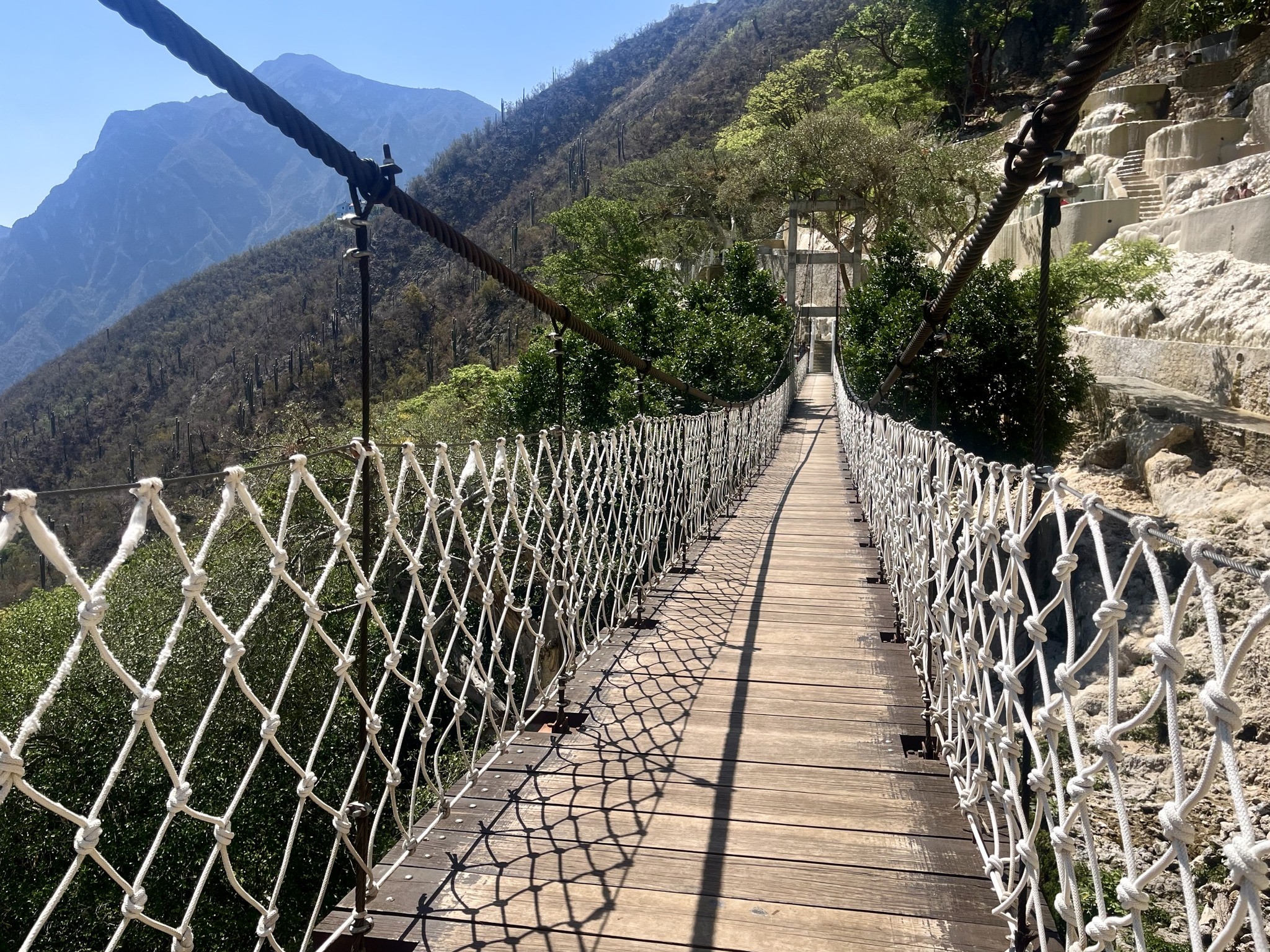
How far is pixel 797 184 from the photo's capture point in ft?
73.2

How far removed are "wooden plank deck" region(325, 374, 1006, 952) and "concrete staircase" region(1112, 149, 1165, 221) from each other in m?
16.0

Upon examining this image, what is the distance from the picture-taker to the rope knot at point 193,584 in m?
1.03

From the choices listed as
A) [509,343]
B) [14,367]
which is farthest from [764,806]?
[14,367]

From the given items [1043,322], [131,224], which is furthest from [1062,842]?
[131,224]

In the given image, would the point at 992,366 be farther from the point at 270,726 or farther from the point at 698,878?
the point at 270,726

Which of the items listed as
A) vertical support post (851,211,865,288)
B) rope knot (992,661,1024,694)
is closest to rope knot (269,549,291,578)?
rope knot (992,661,1024,694)

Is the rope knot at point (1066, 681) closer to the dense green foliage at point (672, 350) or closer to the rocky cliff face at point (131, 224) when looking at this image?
the dense green foliage at point (672, 350)

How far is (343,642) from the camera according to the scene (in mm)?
10062

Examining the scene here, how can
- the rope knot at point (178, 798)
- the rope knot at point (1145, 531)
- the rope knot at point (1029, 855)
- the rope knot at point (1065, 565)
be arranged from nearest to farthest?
the rope knot at point (1145, 531) < the rope knot at point (178, 798) < the rope knot at point (1065, 565) < the rope knot at point (1029, 855)

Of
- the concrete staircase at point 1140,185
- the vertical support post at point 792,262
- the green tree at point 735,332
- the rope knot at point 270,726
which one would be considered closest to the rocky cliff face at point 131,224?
the vertical support post at point 792,262

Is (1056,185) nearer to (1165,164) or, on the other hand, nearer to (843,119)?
(1165,164)

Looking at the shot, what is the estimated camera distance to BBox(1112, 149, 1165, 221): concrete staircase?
49.9ft

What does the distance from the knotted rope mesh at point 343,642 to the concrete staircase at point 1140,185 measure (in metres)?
7.83

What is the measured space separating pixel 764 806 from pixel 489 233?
64.6m
